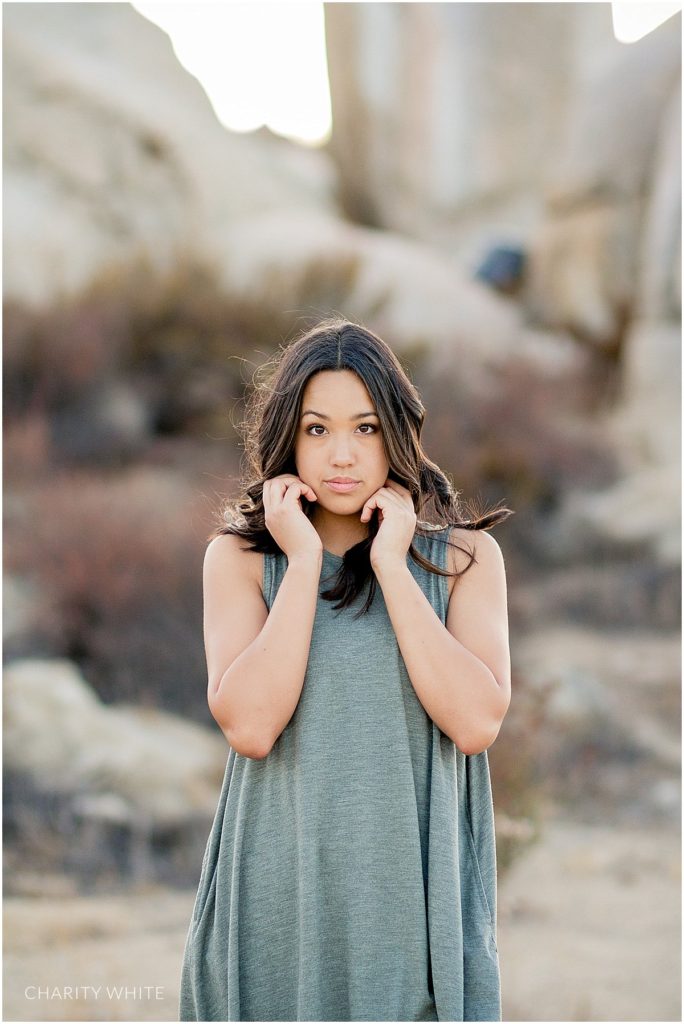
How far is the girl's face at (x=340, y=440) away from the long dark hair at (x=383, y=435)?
0.02 m

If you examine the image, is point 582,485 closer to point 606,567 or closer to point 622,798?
point 606,567

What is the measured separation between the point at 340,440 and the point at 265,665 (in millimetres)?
433

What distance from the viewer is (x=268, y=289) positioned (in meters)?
10.4

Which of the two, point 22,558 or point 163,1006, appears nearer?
point 163,1006

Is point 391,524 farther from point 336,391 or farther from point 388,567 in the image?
point 336,391

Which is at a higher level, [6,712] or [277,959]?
[6,712]

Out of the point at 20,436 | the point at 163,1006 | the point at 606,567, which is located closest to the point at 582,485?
the point at 606,567

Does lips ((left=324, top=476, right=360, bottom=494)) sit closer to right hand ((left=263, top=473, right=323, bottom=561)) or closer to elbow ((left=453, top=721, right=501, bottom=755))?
right hand ((left=263, top=473, right=323, bottom=561))

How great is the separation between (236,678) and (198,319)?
8470mm

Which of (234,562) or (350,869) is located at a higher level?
(234,562)

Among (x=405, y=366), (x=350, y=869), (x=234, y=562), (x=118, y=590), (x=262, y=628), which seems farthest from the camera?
(x=405, y=366)

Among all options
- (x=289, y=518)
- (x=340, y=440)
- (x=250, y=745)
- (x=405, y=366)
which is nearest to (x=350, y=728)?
(x=250, y=745)

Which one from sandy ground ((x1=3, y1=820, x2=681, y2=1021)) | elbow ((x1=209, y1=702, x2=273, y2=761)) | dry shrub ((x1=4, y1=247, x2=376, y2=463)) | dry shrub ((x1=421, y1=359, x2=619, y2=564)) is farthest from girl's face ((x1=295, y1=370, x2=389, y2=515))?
dry shrub ((x1=4, y1=247, x2=376, y2=463))

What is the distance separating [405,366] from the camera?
9.62 meters
